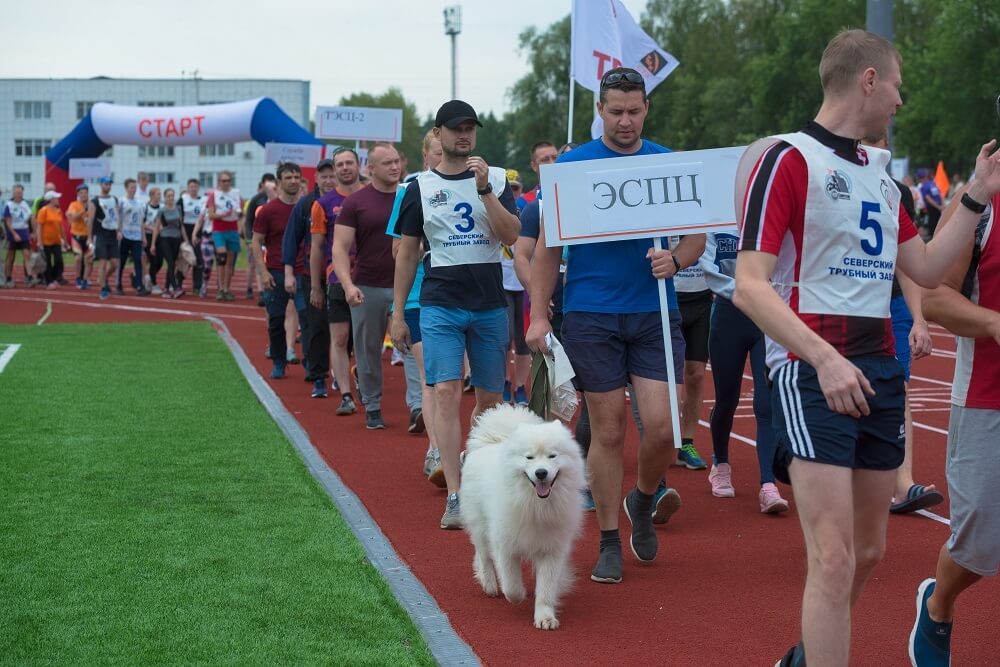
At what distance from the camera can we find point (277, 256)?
14750 millimetres

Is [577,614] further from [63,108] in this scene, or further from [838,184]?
[63,108]

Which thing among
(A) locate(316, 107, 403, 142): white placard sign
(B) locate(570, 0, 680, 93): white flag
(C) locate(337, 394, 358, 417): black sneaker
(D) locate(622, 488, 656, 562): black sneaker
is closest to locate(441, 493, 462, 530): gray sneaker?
(D) locate(622, 488, 656, 562): black sneaker

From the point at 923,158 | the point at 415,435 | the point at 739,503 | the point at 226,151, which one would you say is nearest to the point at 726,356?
the point at 739,503

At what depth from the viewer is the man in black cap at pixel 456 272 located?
777 cm

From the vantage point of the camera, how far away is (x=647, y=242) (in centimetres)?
666

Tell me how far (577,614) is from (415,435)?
554 cm

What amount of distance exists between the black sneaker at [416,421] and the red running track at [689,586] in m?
0.48

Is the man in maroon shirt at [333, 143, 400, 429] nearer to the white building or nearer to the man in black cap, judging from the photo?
the man in black cap

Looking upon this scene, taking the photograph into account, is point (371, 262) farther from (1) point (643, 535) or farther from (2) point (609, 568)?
(2) point (609, 568)

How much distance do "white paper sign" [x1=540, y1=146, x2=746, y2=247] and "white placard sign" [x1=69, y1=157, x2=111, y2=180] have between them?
1113 inches

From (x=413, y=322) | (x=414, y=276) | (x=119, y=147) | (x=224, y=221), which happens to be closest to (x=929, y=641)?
(x=414, y=276)

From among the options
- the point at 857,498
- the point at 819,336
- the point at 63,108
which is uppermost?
the point at 63,108

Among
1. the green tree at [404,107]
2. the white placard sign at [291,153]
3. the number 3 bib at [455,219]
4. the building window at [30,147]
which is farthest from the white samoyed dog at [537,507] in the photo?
the green tree at [404,107]

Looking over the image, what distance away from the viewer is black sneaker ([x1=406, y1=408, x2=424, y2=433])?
36.6 feet
